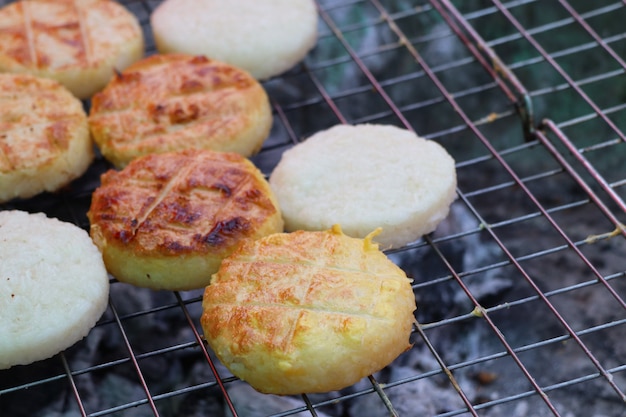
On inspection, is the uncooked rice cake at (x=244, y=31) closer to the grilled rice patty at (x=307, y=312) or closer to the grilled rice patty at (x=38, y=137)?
the grilled rice patty at (x=38, y=137)

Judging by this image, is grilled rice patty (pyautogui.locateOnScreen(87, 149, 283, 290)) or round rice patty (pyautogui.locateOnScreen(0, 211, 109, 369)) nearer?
round rice patty (pyautogui.locateOnScreen(0, 211, 109, 369))

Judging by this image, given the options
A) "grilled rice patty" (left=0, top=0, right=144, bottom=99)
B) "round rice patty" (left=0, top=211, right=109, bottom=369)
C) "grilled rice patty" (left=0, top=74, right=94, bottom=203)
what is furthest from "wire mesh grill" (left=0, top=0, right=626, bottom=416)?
"grilled rice patty" (left=0, top=0, right=144, bottom=99)

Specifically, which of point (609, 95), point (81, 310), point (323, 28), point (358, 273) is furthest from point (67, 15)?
point (609, 95)

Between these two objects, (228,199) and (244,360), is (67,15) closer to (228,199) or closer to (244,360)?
(228,199)

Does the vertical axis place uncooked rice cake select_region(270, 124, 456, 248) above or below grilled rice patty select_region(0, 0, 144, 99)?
below

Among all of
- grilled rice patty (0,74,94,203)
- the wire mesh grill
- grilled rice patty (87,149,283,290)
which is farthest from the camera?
grilled rice patty (0,74,94,203)

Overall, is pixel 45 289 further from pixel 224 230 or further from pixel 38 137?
pixel 38 137

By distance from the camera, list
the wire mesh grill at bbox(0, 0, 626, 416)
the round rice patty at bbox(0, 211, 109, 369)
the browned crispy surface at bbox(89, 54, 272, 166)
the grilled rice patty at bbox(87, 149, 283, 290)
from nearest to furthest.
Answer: the round rice patty at bbox(0, 211, 109, 369) → the grilled rice patty at bbox(87, 149, 283, 290) → the wire mesh grill at bbox(0, 0, 626, 416) → the browned crispy surface at bbox(89, 54, 272, 166)

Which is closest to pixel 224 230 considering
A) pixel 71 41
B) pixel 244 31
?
pixel 244 31

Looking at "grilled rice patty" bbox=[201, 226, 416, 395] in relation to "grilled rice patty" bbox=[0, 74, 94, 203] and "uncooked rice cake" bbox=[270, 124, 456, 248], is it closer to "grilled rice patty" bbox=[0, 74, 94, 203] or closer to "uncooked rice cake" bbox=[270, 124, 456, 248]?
"uncooked rice cake" bbox=[270, 124, 456, 248]
